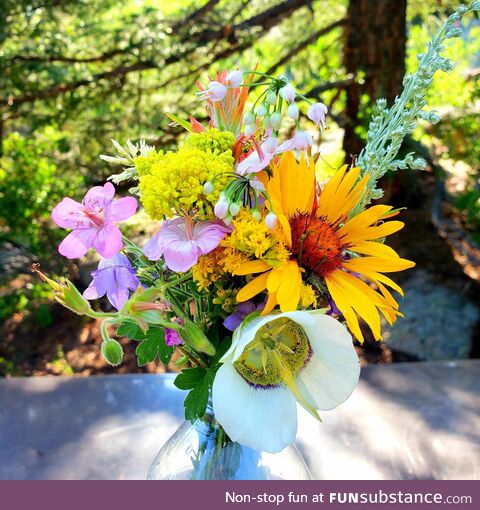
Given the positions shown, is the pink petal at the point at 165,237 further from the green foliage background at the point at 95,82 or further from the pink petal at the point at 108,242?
the green foliage background at the point at 95,82

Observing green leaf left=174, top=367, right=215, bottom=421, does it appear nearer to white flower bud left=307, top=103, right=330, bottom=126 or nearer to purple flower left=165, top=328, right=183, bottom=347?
purple flower left=165, top=328, right=183, bottom=347

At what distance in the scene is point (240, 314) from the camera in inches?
25.3

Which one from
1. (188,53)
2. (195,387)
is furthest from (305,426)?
(188,53)

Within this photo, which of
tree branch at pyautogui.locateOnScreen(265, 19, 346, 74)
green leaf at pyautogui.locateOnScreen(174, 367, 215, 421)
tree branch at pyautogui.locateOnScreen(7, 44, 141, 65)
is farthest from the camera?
tree branch at pyautogui.locateOnScreen(265, 19, 346, 74)

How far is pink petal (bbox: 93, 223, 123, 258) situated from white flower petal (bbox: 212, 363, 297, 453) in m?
0.15

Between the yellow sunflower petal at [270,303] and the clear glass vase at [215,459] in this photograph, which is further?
the clear glass vase at [215,459]

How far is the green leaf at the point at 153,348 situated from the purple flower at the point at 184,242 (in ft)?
0.38

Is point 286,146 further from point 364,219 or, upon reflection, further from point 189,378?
point 189,378

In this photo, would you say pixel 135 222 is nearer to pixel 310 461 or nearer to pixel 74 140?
pixel 74 140

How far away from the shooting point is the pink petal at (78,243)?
1.99 ft

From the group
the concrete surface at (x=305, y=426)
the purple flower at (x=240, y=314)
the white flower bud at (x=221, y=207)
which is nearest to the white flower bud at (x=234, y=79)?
the white flower bud at (x=221, y=207)

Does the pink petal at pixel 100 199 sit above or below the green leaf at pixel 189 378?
above

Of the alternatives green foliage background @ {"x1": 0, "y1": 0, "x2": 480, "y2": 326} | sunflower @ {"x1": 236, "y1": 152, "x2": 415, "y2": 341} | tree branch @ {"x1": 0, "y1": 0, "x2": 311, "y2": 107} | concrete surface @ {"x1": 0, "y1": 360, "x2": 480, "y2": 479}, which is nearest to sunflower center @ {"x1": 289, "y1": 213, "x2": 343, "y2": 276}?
sunflower @ {"x1": 236, "y1": 152, "x2": 415, "y2": 341}

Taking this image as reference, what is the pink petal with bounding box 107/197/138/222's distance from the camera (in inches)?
24.1
